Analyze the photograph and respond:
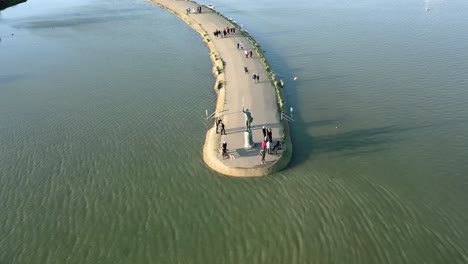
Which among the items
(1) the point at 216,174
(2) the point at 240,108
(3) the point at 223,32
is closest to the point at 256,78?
(2) the point at 240,108

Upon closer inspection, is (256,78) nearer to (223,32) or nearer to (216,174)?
(216,174)

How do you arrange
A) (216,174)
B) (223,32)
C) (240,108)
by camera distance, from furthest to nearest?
(223,32) < (240,108) < (216,174)

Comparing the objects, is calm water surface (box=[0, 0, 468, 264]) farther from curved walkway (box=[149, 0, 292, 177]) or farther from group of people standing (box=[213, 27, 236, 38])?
group of people standing (box=[213, 27, 236, 38])

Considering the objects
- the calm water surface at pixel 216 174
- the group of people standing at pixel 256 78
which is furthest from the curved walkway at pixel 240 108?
the calm water surface at pixel 216 174

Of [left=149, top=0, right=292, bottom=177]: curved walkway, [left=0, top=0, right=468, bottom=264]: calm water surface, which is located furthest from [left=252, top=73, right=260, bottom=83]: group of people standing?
[left=0, top=0, right=468, bottom=264]: calm water surface

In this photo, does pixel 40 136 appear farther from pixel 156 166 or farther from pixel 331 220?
pixel 331 220
